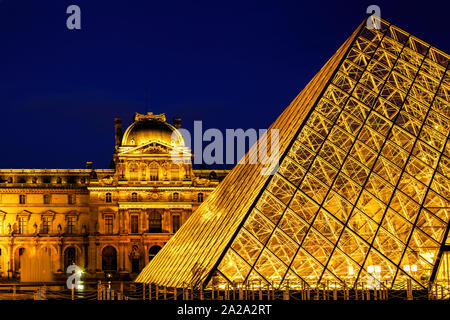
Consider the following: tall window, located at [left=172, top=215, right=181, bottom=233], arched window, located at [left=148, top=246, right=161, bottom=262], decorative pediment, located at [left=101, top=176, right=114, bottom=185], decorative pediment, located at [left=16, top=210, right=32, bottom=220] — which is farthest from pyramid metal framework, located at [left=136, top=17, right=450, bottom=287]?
decorative pediment, located at [left=16, top=210, right=32, bottom=220]

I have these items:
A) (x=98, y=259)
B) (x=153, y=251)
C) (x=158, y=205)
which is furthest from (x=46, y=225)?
(x=158, y=205)

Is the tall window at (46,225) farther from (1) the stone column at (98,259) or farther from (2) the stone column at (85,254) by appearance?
(1) the stone column at (98,259)

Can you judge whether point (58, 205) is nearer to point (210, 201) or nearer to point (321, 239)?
point (210, 201)

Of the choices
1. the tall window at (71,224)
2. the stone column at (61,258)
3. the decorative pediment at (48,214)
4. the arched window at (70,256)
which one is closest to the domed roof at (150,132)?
the tall window at (71,224)

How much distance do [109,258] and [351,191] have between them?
60109 millimetres

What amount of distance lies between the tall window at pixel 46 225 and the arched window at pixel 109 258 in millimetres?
7121

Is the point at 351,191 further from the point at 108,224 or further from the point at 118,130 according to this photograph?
the point at 118,130

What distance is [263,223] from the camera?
97.9 ft

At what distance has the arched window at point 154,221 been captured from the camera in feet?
289

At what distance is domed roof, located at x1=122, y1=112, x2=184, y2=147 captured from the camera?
Result: 289ft

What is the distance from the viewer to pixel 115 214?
3447 inches

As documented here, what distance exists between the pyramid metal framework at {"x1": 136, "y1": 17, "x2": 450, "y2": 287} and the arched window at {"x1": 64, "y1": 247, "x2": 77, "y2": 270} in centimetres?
5133

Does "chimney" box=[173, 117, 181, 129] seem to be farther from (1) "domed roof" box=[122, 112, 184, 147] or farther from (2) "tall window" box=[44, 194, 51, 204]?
(2) "tall window" box=[44, 194, 51, 204]
